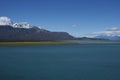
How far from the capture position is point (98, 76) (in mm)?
22578

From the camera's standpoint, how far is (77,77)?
71.9ft

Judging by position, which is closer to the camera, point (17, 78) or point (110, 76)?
point (17, 78)

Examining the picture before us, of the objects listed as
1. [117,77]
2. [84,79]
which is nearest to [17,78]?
[84,79]

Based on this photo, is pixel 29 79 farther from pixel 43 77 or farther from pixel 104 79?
pixel 104 79

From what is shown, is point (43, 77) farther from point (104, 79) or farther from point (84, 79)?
point (104, 79)

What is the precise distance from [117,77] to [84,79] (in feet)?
11.8

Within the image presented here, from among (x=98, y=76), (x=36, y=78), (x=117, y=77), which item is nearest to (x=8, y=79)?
(x=36, y=78)

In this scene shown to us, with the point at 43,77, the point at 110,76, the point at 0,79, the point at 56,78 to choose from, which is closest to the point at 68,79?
the point at 56,78

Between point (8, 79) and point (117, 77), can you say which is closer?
point (8, 79)

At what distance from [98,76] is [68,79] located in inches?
139

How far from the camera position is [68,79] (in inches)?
829

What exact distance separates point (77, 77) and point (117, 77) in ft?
13.3

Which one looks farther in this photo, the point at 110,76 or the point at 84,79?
the point at 110,76

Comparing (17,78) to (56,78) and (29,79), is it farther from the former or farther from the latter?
(56,78)
